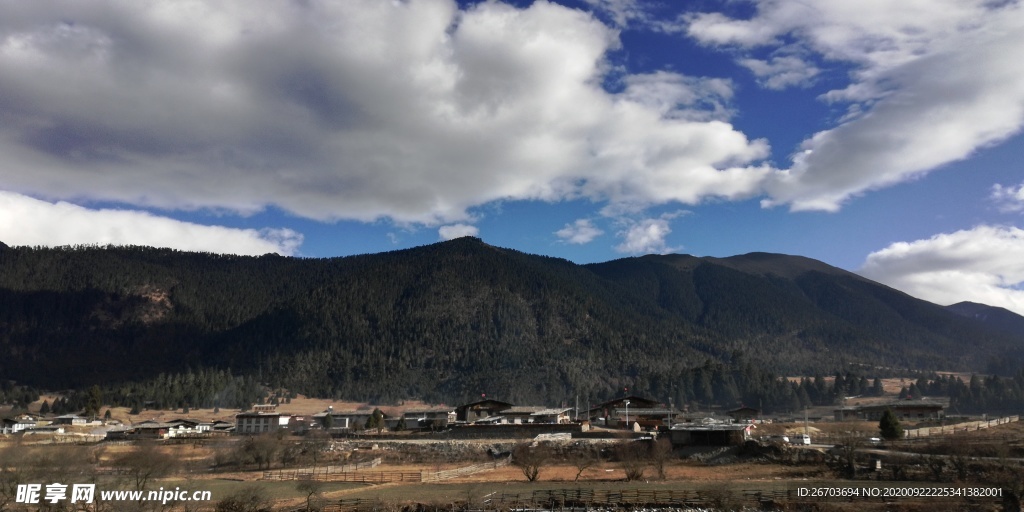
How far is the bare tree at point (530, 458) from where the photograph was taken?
5909cm

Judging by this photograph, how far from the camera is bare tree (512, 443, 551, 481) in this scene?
194 feet

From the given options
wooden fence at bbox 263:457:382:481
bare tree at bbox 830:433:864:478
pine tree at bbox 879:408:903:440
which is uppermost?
pine tree at bbox 879:408:903:440

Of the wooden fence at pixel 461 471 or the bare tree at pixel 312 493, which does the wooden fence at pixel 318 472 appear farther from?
the wooden fence at pixel 461 471

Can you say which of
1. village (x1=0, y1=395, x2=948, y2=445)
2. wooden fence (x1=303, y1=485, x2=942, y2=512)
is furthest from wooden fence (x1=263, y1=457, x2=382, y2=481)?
village (x1=0, y1=395, x2=948, y2=445)

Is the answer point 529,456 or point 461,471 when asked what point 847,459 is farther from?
point 461,471

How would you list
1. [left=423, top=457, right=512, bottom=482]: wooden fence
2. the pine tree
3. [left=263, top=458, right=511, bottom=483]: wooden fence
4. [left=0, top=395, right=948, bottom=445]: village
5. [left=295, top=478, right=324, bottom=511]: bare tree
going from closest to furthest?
1. [left=295, top=478, right=324, bottom=511]: bare tree
2. [left=263, top=458, right=511, bottom=483]: wooden fence
3. [left=423, top=457, right=512, bottom=482]: wooden fence
4. the pine tree
5. [left=0, top=395, right=948, bottom=445]: village

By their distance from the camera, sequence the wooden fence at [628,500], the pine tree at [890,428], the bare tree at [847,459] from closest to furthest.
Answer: the wooden fence at [628,500]
the bare tree at [847,459]
the pine tree at [890,428]

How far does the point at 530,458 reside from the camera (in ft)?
218

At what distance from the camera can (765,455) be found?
65.7m

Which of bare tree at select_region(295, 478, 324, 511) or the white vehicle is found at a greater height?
the white vehicle

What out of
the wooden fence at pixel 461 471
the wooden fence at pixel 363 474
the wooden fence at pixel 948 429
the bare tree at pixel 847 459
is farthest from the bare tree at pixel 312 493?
the wooden fence at pixel 948 429

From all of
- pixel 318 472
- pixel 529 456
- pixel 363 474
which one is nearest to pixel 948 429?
pixel 529 456

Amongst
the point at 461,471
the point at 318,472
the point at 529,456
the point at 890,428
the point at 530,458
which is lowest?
the point at 318,472

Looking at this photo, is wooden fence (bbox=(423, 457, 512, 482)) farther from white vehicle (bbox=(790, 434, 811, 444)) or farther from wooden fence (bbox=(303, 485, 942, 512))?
white vehicle (bbox=(790, 434, 811, 444))
